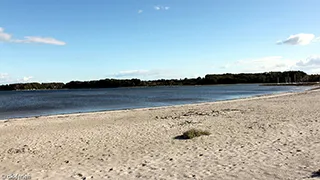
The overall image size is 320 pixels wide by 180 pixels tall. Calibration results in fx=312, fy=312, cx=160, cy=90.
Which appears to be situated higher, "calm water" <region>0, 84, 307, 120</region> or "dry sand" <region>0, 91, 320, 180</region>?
"dry sand" <region>0, 91, 320, 180</region>

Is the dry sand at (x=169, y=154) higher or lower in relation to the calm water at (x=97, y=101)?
higher

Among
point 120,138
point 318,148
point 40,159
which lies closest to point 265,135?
point 318,148

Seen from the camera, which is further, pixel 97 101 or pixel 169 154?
pixel 97 101

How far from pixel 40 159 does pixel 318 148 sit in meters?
9.02

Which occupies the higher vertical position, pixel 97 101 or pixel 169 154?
pixel 169 154

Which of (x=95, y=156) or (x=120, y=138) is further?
(x=120, y=138)

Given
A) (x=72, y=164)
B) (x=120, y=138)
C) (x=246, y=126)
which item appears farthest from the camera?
(x=246, y=126)

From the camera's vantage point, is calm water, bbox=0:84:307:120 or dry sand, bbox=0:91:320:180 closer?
dry sand, bbox=0:91:320:180

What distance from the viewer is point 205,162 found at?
8.84 meters

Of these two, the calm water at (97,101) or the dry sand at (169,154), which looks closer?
the dry sand at (169,154)

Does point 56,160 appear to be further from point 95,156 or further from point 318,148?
point 318,148

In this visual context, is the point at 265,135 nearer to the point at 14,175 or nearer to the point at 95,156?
the point at 95,156

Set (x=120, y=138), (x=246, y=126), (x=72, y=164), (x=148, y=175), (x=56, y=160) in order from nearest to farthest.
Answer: (x=148, y=175) → (x=72, y=164) → (x=56, y=160) → (x=120, y=138) → (x=246, y=126)

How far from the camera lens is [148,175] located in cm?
786
